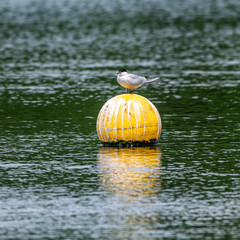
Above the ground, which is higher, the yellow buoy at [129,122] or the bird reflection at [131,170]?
the yellow buoy at [129,122]

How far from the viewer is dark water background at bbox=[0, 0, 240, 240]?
12453 millimetres

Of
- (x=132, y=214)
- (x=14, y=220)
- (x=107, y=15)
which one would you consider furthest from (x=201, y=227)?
(x=107, y=15)

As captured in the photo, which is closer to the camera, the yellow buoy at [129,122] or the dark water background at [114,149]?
the dark water background at [114,149]

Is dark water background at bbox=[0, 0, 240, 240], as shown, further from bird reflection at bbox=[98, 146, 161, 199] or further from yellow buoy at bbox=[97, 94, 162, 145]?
yellow buoy at bbox=[97, 94, 162, 145]

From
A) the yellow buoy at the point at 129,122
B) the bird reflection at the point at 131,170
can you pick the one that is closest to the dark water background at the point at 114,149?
the bird reflection at the point at 131,170

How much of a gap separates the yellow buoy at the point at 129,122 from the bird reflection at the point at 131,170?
331 millimetres

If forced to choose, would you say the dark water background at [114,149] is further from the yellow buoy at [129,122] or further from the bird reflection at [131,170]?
the yellow buoy at [129,122]

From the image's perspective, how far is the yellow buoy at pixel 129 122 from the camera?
61.4 ft

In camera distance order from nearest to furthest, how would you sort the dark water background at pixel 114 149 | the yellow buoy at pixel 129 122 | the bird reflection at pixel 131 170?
the dark water background at pixel 114 149, the bird reflection at pixel 131 170, the yellow buoy at pixel 129 122

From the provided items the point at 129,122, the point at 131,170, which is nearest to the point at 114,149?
the point at 129,122

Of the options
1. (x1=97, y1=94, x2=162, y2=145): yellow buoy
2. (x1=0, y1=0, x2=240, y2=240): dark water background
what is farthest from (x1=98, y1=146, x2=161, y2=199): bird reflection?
(x1=97, y1=94, x2=162, y2=145): yellow buoy

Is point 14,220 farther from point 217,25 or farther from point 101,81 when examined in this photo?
point 217,25

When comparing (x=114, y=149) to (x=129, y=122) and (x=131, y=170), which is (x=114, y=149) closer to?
(x=129, y=122)

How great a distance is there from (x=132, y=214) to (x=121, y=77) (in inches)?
277
